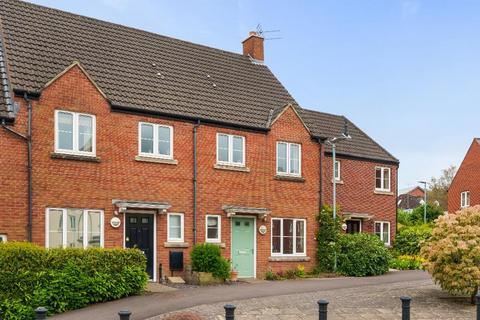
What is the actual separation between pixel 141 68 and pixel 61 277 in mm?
10490

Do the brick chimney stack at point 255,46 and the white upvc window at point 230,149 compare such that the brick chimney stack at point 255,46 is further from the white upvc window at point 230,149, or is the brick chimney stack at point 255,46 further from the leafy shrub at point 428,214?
the leafy shrub at point 428,214

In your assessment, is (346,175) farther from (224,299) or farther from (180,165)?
(224,299)

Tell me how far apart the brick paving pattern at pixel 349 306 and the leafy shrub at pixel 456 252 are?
764mm

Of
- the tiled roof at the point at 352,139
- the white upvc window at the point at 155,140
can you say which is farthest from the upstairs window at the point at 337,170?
the white upvc window at the point at 155,140

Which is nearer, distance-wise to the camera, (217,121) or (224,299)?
(224,299)

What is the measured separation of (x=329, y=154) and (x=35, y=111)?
15.1 meters

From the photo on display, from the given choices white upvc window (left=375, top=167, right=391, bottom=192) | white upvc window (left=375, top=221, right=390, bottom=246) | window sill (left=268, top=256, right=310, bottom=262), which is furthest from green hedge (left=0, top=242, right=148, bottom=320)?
white upvc window (left=375, top=167, right=391, bottom=192)

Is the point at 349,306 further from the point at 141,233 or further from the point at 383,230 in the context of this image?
the point at 383,230

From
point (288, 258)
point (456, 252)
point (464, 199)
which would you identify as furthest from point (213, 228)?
point (464, 199)

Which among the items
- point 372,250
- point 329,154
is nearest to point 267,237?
point 372,250

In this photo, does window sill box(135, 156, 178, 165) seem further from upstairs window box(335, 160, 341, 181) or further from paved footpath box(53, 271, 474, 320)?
upstairs window box(335, 160, 341, 181)

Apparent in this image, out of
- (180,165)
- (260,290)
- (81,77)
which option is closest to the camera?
(260,290)

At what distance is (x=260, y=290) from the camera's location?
18.1 meters

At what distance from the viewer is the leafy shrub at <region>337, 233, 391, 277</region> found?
23750 mm
